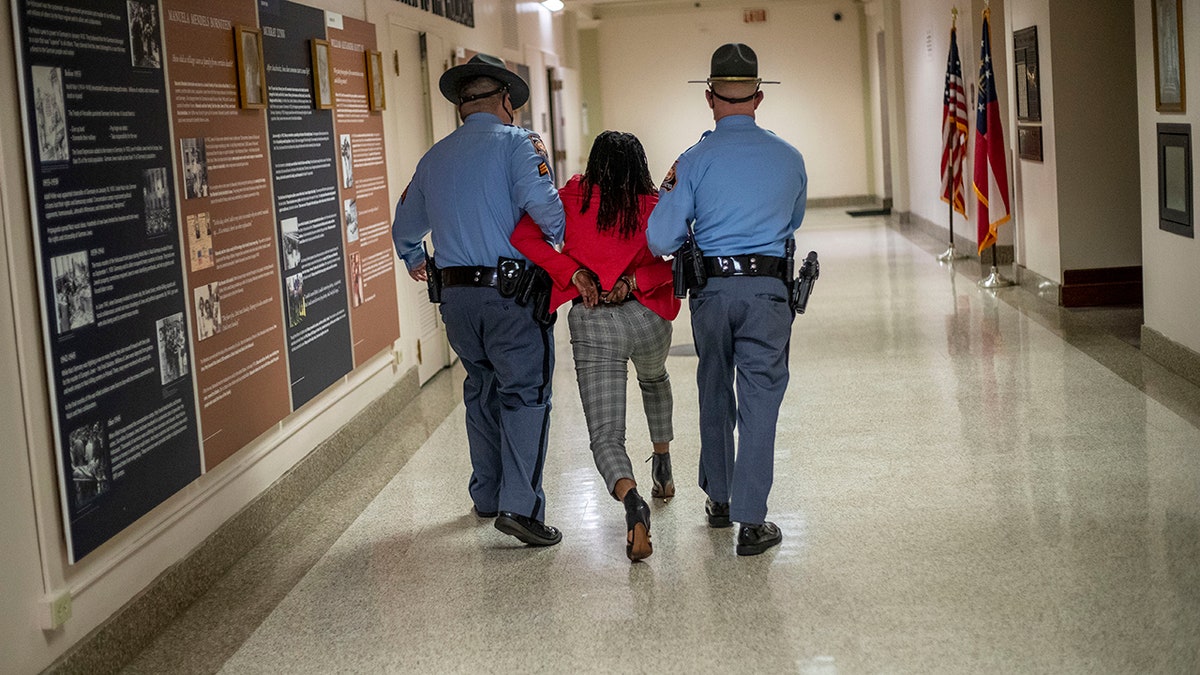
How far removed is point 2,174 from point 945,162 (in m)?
10.2

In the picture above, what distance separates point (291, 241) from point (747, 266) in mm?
2027

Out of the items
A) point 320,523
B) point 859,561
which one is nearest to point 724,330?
point 859,561

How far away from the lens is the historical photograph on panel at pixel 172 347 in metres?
3.89

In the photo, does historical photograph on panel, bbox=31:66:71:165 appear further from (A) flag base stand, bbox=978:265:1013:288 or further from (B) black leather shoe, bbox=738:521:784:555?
(A) flag base stand, bbox=978:265:1013:288

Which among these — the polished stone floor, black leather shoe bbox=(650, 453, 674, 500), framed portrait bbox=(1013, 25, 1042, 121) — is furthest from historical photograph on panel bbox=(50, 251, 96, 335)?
framed portrait bbox=(1013, 25, 1042, 121)

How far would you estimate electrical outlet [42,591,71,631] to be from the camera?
320 cm

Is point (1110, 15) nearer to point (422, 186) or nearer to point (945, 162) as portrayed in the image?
point (945, 162)

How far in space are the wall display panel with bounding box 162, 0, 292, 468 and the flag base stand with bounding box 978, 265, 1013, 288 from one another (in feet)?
21.5

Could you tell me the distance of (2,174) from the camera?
3078 millimetres

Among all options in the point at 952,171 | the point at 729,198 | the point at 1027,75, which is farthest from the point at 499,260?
the point at 952,171

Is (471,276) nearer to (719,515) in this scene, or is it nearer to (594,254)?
(594,254)

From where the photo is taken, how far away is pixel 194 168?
4.23m

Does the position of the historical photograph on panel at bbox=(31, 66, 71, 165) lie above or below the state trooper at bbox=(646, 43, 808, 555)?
above

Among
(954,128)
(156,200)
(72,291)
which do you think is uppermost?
(954,128)
